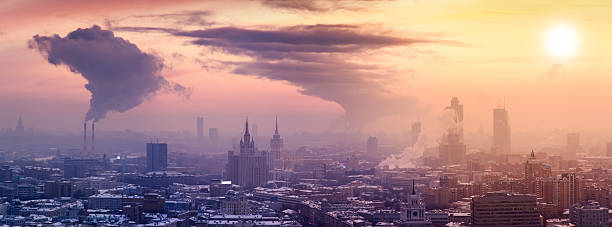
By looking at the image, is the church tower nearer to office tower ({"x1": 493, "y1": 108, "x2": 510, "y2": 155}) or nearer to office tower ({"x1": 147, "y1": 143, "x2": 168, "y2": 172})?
office tower ({"x1": 493, "y1": 108, "x2": 510, "y2": 155})

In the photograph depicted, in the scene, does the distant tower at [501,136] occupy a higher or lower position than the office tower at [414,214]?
higher

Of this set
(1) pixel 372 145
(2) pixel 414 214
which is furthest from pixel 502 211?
(1) pixel 372 145

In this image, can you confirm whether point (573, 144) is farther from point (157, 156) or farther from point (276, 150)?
point (157, 156)

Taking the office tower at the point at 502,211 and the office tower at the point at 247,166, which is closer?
the office tower at the point at 502,211

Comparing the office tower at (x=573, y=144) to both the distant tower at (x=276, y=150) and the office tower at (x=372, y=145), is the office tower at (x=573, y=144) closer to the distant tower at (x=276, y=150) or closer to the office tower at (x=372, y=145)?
the office tower at (x=372, y=145)

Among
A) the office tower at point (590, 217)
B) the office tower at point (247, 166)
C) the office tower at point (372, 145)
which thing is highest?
the office tower at point (372, 145)

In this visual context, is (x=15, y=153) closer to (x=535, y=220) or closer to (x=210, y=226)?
(x=210, y=226)

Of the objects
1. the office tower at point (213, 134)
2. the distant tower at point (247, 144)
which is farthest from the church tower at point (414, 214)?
the office tower at point (213, 134)

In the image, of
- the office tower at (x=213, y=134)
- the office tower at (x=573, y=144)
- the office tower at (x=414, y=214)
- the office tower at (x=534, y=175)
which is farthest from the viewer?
the office tower at (x=213, y=134)
